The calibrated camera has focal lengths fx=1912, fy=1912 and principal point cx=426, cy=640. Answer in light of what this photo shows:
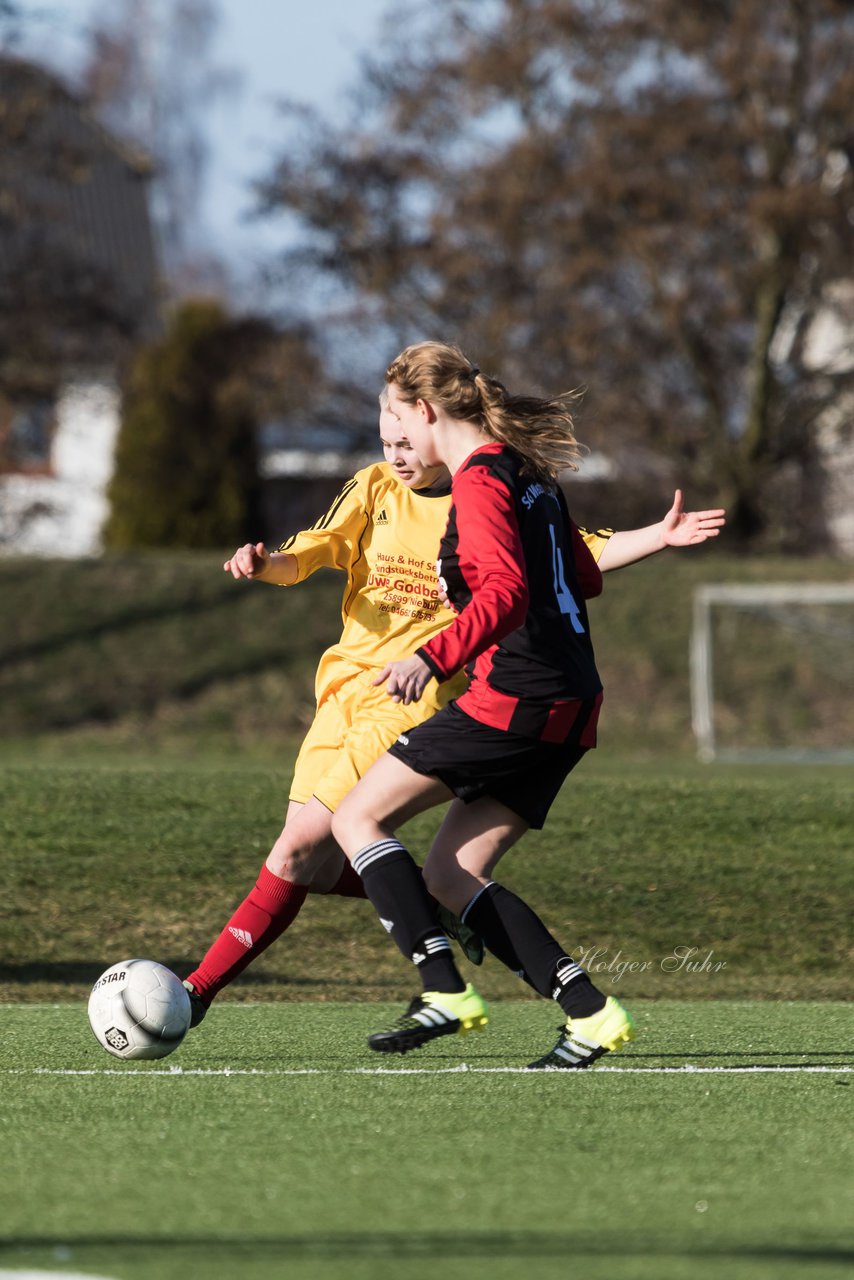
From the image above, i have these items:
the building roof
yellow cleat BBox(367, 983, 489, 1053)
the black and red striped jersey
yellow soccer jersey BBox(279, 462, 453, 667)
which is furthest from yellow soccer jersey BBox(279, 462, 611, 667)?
the building roof

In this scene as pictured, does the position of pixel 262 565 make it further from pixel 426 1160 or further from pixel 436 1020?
pixel 426 1160

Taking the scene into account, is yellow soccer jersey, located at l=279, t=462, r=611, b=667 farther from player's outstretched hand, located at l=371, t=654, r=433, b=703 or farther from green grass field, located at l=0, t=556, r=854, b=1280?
green grass field, located at l=0, t=556, r=854, b=1280

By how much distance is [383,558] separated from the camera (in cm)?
581

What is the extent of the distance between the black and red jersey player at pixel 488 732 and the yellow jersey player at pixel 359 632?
1.19 feet

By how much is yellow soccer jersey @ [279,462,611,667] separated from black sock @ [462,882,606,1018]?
898 millimetres

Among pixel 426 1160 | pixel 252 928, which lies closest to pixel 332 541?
pixel 252 928

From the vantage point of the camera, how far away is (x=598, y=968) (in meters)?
9.05

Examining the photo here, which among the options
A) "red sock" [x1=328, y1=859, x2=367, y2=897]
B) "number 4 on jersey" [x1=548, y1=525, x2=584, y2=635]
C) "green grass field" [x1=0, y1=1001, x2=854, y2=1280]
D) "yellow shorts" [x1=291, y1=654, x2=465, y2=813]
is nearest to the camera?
"green grass field" [x1=0, y1=1001, x2=854, y2=1280]

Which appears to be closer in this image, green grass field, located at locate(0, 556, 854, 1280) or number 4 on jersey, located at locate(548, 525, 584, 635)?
green grass field, located at locate(0, 556, 854, 1280)

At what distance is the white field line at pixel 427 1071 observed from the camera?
5.41m

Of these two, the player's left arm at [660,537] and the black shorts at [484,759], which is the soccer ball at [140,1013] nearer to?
the black shorts at [484,759]

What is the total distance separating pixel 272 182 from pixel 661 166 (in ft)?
18.7

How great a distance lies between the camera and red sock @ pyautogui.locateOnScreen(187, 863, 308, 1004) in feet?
19.0

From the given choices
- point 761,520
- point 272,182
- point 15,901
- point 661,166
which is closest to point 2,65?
point 272,182
